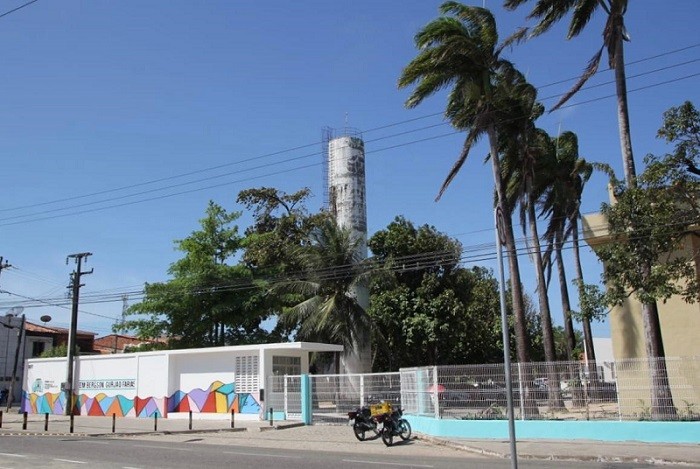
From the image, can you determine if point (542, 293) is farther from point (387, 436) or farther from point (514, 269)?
point (387, 436)

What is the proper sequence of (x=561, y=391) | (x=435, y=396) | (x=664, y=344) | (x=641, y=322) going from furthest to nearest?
(x=641, y=322), (x=664, y=344), (x=435, y=396), (x=561, y=391)

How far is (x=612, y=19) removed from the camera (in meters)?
22.0

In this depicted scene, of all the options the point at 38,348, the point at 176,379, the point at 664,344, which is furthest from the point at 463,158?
the point at 38,348

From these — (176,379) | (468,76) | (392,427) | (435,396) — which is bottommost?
(392,427)

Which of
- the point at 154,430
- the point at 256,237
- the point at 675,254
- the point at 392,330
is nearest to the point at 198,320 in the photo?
the point at 256,237

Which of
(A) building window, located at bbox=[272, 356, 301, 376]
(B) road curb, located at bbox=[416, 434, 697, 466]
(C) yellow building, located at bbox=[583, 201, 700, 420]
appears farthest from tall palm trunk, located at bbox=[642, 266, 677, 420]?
(A) building window, located at bbox=[272, 356, 301, 376]

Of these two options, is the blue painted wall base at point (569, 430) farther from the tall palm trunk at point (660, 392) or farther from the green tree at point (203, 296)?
the green tree at point (203, 296)

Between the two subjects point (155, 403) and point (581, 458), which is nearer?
point (581, 458)

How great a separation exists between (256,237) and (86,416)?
15.4 meters

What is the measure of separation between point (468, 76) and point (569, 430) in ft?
47.1

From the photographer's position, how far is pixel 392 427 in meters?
19.0

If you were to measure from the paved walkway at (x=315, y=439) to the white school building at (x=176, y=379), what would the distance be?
1.01 m

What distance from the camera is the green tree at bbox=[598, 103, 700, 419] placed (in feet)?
56.4

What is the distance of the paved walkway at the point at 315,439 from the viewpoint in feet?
50.2
